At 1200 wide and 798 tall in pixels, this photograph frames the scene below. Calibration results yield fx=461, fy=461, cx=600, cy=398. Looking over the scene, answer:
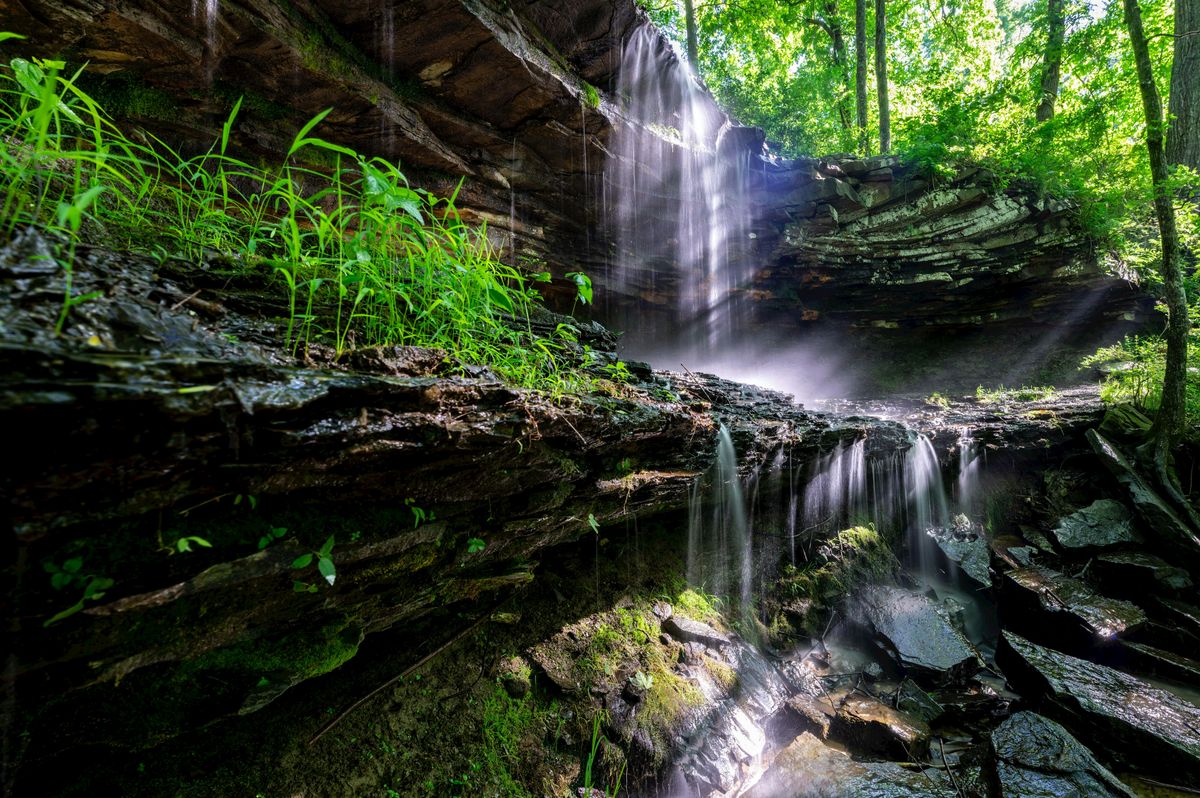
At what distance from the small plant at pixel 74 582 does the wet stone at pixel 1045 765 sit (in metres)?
4.89

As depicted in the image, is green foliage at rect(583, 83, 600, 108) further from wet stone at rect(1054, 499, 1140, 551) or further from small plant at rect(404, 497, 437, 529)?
wet stone at rect(1054, 499, 1140, 551)

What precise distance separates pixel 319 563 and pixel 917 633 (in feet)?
18.1

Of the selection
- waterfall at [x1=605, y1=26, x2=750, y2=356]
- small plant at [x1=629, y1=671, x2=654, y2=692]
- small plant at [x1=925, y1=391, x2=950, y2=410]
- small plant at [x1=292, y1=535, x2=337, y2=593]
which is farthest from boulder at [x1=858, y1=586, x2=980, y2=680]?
waterfall at [x1=605, y1=26, x2=750, y2=356]

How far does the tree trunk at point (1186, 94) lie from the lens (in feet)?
26.1

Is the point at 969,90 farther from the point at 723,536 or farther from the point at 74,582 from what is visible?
the point at 74,582

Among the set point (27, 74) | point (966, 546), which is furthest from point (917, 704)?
point (27, 74)

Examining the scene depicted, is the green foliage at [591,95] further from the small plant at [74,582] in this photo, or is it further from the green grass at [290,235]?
the small plant at [74,582]

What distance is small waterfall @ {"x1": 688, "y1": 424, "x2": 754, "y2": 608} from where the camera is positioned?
424cm

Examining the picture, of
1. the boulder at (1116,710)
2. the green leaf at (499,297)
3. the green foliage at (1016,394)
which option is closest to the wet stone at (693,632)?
the boulder at (1116,710)

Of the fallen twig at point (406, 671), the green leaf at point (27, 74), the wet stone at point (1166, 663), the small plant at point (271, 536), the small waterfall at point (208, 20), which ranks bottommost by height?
the wet stone at point (1166, 663)

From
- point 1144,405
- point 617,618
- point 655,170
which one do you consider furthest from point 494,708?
point 1144,405

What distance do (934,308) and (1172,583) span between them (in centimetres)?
597

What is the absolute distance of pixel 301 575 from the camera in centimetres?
193

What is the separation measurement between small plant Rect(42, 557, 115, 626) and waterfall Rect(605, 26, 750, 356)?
693 cm
